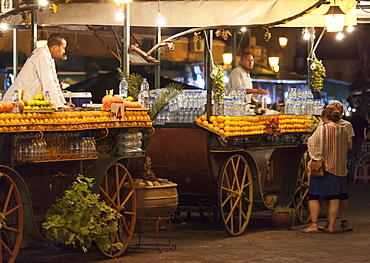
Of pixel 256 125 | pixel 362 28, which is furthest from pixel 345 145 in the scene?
pixel 362 28

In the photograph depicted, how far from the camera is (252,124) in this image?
1081 centimetres

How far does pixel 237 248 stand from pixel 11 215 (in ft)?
10.1

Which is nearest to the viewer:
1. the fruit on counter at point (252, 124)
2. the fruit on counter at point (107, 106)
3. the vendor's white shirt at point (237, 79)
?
the fruit on counter at point (107, 106)

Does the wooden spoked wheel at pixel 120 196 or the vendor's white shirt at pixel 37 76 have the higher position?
the vendor's white shirt at pixel 37 76

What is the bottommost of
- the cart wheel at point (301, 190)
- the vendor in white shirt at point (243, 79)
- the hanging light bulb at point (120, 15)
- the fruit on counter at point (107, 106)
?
the cart wheel at point (301, 190)

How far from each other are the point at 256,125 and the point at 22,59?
11166 mm

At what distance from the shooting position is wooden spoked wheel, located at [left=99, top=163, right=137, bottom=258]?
28.2 ft

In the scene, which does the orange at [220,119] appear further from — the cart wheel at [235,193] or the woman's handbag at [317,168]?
the woman's handbag at [317,168]

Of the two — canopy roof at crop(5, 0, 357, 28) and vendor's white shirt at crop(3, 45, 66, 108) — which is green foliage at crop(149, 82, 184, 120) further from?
canopy roof at crop(5, 0, 357, 28)

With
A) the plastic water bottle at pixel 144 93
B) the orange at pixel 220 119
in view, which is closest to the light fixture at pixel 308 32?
the orange at pixel 220 119

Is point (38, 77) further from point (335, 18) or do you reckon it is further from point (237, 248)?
point (335, 18)

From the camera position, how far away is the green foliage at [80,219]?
7770mm

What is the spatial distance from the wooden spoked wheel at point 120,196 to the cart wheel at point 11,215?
117 centimetres

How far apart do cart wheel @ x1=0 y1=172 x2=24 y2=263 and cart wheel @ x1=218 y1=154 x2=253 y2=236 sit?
131 inches
